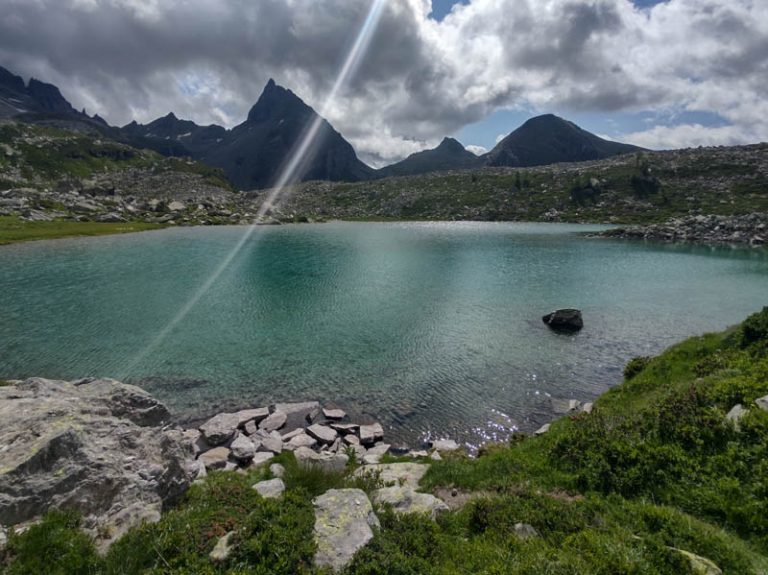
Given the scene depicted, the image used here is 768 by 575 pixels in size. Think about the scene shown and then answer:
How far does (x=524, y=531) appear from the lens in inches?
343

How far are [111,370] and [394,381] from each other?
830 inches

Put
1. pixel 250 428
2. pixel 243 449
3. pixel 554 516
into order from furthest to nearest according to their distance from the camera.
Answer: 1. pixel 250 428
2. pixel 243 449
3. pixel 554 516

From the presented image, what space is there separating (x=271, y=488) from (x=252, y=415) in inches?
443

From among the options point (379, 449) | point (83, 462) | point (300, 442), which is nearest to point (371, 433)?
point (379, 449)

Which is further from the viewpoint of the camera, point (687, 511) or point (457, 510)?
point (457, 510)

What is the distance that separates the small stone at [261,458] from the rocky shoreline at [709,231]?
138m

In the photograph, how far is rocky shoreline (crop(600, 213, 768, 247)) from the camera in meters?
112

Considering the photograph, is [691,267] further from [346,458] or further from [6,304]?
[6,304]

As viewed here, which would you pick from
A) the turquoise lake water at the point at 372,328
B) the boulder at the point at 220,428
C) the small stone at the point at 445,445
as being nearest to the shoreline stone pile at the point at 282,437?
the boulder at the point at 220,428

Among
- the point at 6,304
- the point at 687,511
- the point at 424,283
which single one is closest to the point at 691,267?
the point at 424,283

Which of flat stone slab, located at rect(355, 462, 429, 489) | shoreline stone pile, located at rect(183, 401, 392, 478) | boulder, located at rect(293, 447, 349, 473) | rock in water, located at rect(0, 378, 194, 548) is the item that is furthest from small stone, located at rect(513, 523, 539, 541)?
rock in water, located at rect(0, 378, 194, 548)

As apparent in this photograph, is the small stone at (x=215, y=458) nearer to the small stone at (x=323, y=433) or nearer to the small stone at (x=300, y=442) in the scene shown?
the small stone at (x=300, y=442)

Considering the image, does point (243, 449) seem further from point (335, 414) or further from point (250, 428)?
point (335, 414)

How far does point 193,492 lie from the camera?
10.9m
